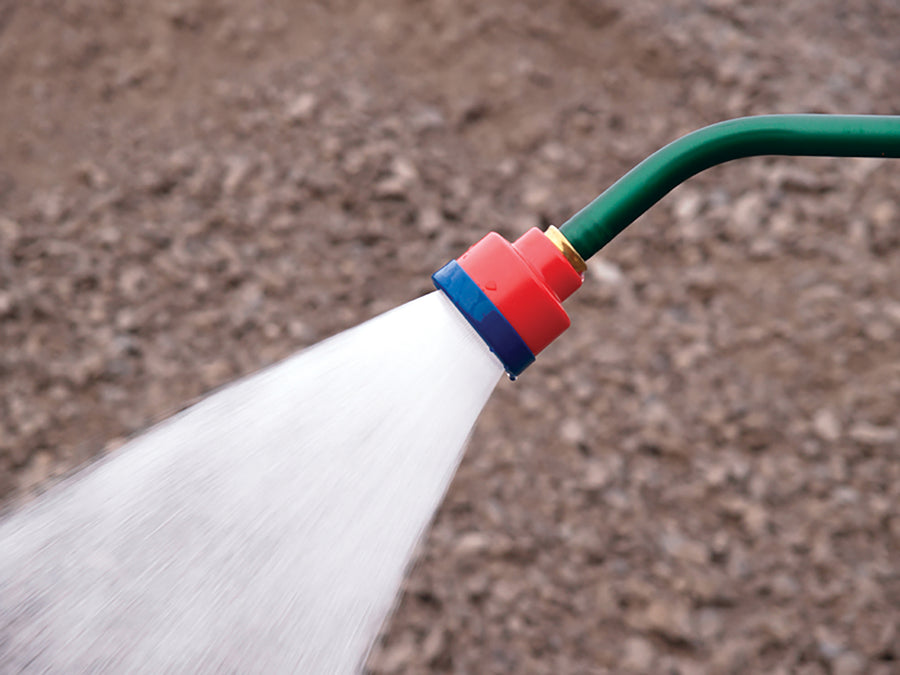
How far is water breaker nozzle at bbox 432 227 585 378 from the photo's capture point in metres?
0.55

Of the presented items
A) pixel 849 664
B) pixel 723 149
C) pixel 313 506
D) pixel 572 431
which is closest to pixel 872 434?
pixel 849 664

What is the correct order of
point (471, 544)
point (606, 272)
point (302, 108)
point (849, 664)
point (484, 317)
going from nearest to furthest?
point (484, 317), point (849, 664), point (471, 544), point (606, 272), point (302, 108)

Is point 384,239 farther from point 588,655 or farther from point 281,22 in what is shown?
point 588,655

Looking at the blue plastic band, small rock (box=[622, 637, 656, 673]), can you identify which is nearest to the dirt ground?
small rock (box=[622, 637, 656, 673])

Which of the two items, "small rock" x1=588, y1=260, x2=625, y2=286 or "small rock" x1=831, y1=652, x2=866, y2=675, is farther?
"small rock" x1=588, y1=260, x2=625, y2=286

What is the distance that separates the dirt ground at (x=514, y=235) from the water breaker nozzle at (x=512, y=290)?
0.90m

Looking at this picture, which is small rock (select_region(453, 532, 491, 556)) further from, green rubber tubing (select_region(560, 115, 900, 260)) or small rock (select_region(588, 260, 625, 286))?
green rubber tubing (select_region(560, 115, 900, 260))

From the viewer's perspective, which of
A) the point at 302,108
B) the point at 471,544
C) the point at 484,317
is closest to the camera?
the point at 484,317

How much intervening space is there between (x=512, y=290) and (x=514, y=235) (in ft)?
4.06

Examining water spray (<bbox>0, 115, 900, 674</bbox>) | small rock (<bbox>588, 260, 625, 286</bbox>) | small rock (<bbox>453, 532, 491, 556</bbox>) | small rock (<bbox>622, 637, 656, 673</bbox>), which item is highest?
water spray (<bbox>0, 115, 900, 674</bbox>)

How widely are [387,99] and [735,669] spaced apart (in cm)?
145

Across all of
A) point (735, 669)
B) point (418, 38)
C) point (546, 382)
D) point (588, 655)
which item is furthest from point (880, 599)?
point (418, 38)

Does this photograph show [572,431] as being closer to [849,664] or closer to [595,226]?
[849,664]

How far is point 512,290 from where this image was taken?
553 mm
